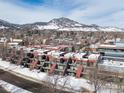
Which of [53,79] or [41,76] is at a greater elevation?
[53,79]

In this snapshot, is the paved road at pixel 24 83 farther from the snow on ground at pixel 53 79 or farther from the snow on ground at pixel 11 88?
the snow on ground at pixel 53 79

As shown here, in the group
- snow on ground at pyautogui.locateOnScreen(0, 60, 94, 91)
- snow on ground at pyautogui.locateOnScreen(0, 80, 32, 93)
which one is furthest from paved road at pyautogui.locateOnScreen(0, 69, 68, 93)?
snow on ground at pyautogui.locateOnScreen(0, 60, 94, 91)

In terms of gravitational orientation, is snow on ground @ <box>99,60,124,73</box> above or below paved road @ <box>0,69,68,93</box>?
above

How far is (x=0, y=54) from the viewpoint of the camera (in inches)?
4975

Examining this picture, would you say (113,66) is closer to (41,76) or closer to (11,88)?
(41,76)

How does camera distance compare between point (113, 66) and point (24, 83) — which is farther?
point (24, 83)

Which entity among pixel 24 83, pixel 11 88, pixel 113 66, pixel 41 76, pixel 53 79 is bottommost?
pixel 24 83

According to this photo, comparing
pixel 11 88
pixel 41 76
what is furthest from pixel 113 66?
pixel 11 88

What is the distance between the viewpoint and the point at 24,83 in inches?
3029

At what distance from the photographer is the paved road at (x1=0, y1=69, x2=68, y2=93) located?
6878cm

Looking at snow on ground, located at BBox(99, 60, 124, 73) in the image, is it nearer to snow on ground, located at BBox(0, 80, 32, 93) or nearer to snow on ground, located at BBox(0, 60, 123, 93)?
snow on ground, located at BBox(0, 60, 123, 93)

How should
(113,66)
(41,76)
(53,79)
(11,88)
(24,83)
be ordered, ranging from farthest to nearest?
(41,76) → (24,83) → (53,79) → (113,66) → (11,88)

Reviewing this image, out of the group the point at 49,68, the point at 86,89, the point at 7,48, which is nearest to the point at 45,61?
the point at 49,68

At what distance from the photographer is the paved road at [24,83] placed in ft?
226
